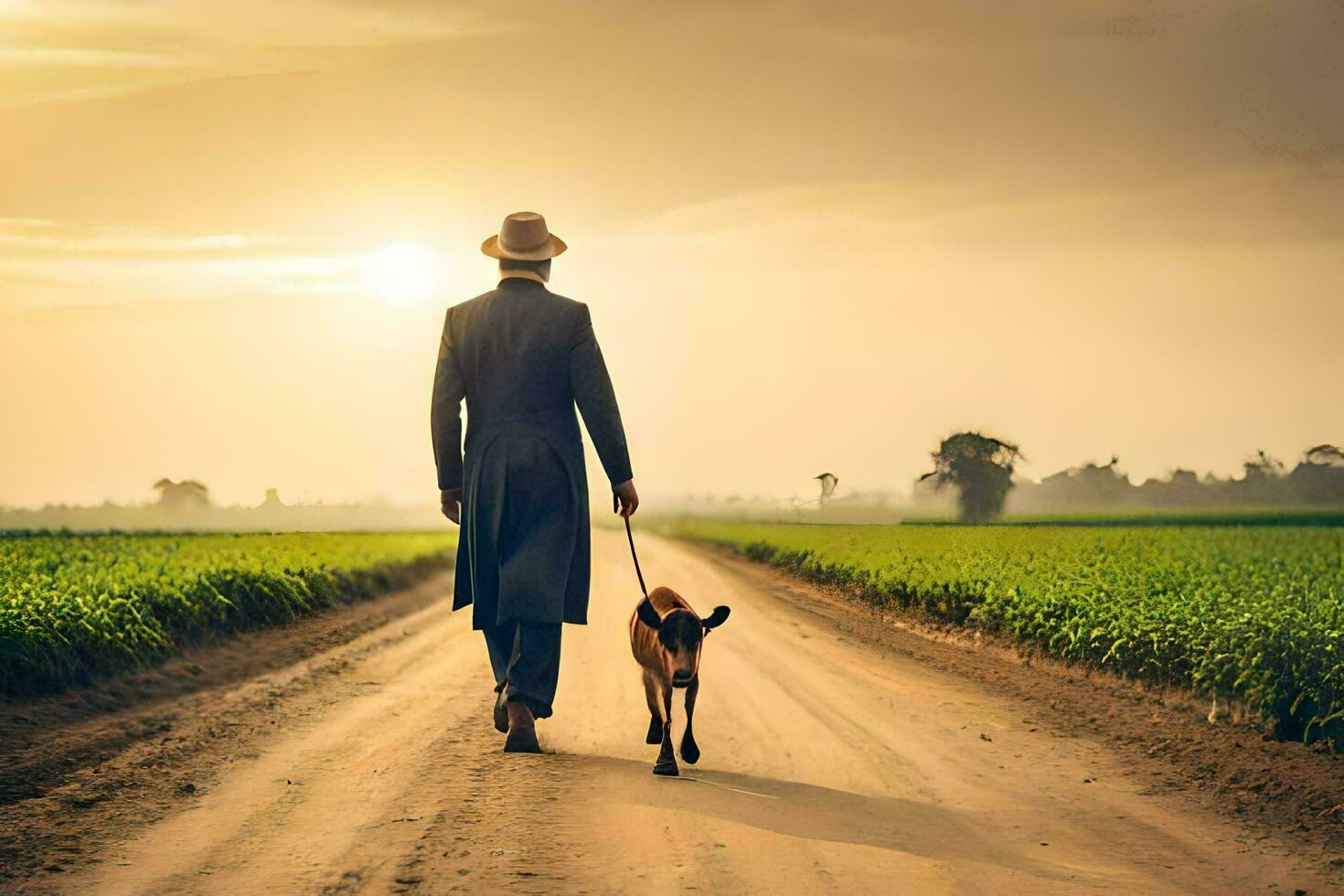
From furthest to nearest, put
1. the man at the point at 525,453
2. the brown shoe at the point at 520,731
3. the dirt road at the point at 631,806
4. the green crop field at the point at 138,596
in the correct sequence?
the green crop field at the point at 138,596
the man at the point at 525,453
the brown shoe at the point at 520,731
the dirt road at the point at 631,806

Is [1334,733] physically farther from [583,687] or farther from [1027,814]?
[583,687]

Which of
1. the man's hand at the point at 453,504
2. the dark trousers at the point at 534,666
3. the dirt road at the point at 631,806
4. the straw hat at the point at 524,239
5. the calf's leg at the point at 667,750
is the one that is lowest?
the dirt road at the point at 631,806

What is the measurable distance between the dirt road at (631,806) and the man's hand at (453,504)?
1552 millimetres

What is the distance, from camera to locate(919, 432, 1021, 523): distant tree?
4541 centimetres

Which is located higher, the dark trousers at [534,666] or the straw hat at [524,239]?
the straw hat at [524,239]

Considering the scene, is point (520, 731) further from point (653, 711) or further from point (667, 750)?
point (667, 750)

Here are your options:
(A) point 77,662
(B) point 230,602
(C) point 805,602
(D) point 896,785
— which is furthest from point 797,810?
(C) point 805,602

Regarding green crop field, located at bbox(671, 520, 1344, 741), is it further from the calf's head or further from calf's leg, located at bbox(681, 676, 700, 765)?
the calf's head

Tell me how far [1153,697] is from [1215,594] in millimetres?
2135

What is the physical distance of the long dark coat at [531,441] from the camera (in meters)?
7.70

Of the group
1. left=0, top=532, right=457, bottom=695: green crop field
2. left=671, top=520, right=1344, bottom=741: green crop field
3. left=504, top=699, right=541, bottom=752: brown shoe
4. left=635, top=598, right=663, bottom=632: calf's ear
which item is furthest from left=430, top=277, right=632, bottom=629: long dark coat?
left=671, top=520, right=1344, bottom=741: green crop field

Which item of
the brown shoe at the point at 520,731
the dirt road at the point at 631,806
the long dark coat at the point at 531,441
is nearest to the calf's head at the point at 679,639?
the dirt road at the point at 631,806

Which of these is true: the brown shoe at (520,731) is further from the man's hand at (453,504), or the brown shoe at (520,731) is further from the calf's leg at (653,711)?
the man's hand at (453,504)

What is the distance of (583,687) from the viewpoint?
1059 centimetres
